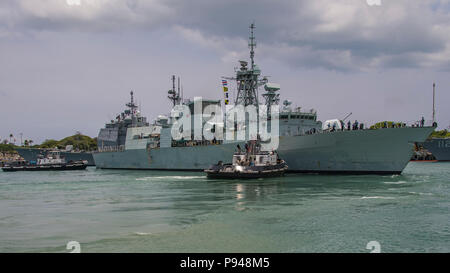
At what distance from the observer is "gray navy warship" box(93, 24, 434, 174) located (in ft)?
99.4

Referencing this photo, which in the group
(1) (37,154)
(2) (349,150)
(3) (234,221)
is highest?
(2) (349,150)

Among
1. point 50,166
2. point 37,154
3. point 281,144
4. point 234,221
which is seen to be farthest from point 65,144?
point 234,221

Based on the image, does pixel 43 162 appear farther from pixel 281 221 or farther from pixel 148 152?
pixel 281 221

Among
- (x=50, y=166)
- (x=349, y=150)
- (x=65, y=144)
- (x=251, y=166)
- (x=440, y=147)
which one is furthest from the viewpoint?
(x=65, y=144)

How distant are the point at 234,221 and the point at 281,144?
22.8 meters

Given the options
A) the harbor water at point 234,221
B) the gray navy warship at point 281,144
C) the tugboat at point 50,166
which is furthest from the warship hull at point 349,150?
the tugboat at point 50,166

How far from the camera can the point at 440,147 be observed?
69.2m

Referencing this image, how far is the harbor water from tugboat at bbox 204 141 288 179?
8471mm

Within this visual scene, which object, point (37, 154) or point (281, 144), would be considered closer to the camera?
point (281, 144)

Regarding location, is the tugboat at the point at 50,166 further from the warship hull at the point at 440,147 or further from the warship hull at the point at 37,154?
the warship hull at the point at 440,147

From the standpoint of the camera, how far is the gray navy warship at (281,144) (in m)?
30.3

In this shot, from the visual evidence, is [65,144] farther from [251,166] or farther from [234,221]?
[234,221]

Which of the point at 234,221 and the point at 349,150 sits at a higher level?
the point at 349,150

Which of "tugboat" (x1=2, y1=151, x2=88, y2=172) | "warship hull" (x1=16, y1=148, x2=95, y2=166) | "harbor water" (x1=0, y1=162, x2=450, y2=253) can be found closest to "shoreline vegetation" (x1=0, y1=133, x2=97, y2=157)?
"warship hull" (x1=16, y1=148, x2=95, y2=166)
